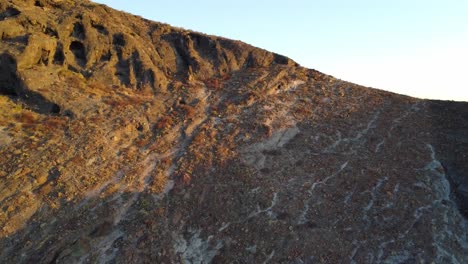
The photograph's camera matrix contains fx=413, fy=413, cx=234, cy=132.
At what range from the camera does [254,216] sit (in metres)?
25.5

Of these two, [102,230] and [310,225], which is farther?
[310,225]

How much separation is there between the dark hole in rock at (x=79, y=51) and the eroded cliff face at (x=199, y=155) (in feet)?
0.37

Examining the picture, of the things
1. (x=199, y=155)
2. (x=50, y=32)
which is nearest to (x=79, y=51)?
(x=50, y=32)

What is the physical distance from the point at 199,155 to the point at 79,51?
59.1 feet

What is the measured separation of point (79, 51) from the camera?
40.2 meters

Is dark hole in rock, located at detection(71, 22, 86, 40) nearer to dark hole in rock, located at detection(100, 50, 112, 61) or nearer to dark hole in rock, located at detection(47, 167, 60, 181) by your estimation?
dark hole in rock, located at detection(100, 50, 112, 61)

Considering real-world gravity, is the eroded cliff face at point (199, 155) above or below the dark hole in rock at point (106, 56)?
below

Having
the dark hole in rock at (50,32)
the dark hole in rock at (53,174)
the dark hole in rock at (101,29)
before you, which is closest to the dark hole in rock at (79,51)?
the dark hole in rock at (50,32)

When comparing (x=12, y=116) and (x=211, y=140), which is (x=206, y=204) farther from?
(x=12, y=116)

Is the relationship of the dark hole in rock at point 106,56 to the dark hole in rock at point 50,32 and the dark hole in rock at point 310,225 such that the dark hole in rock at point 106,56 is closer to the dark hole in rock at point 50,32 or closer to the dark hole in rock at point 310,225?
the dark hole in rock at point 50,32

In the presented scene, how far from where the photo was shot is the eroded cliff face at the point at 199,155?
23.3 meters

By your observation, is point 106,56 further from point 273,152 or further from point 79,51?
point 273,152

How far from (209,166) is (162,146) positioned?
453 centimetres

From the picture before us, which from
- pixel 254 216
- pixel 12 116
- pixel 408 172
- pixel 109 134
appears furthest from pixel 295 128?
pixel 12 116
